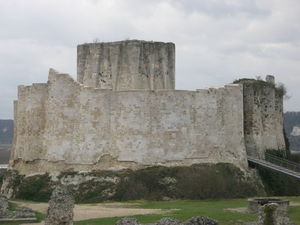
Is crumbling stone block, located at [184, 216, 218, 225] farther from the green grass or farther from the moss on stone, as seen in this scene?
the moss on stone

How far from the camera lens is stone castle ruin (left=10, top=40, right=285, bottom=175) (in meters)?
37.7

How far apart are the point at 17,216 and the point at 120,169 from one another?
11.6 meters

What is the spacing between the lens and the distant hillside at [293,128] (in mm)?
146500

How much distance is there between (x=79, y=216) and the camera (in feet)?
86.7

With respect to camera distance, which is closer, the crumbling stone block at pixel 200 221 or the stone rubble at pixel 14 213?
the crumbling stone block at pixel 200 221

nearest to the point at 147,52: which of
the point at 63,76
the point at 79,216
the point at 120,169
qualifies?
the point at 63,76

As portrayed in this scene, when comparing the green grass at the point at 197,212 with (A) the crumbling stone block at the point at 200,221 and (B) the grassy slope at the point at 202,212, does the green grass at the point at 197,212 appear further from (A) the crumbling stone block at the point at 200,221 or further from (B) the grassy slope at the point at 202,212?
(A) the crumbling stone block at the point at 200,221

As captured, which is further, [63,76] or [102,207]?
[63,76]

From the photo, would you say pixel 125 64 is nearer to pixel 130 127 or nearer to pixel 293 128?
pixel 130 127

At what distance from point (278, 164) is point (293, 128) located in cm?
12459

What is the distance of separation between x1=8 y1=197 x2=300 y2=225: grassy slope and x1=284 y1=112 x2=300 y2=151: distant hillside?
359 feet

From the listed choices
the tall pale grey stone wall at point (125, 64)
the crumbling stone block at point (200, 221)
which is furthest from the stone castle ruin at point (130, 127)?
the crumbling stone block at point (200, 221)

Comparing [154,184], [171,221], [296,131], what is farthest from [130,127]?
[296,131]

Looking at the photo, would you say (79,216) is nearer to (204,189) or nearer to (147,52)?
(204,189)
